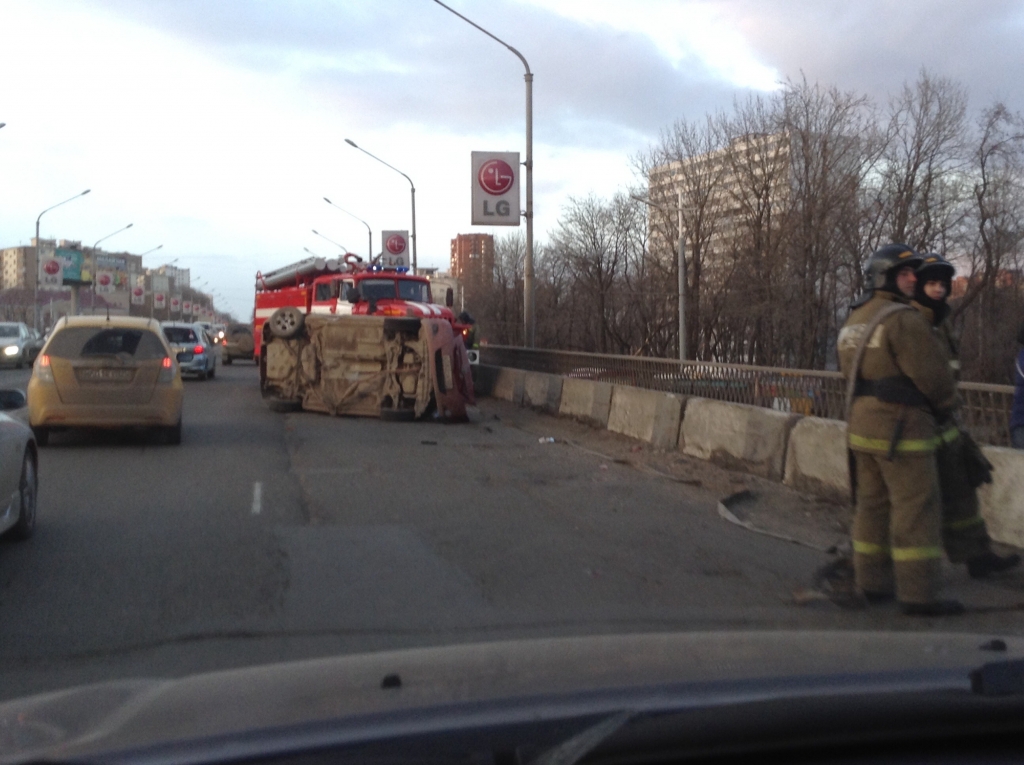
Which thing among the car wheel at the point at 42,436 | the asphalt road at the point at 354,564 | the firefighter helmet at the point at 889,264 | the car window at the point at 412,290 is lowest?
the asphalt road at the point at 354,564

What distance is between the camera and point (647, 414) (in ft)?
47.4

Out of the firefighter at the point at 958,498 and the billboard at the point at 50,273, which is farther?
the billboard at the point at 50,273

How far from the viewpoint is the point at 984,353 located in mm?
37906

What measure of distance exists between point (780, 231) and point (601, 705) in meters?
37.4

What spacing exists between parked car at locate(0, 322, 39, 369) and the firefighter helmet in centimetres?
3541

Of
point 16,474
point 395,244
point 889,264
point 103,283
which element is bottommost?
point 16,474

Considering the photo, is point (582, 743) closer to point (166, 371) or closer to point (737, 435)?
point (737, 435)

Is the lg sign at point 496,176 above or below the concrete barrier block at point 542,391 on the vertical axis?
above

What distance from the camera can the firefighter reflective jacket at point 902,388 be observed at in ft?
19.2

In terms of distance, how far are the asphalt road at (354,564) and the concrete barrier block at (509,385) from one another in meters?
8.24

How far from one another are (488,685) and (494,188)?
22.0 meters

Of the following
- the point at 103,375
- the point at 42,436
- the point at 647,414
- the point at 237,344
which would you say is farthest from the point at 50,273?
the point at 647,414

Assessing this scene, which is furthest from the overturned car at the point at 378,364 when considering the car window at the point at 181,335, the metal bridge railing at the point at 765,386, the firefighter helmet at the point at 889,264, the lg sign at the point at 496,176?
the firefighter helmet at the point at 889,264

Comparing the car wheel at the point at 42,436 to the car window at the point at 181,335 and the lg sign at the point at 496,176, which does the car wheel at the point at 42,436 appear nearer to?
the lg sign at the point at 496,176
